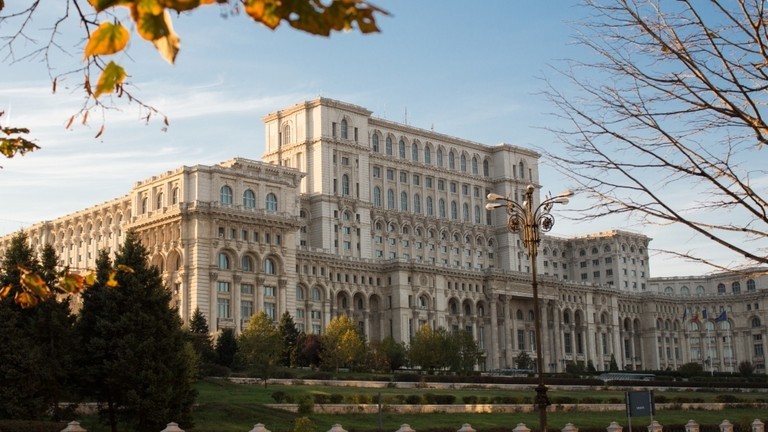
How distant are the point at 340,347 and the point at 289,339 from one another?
472 centimetres

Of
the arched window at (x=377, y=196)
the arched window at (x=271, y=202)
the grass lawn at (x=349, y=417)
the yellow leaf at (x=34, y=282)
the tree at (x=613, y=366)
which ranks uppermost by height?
the arched window at (x=377, y=196)

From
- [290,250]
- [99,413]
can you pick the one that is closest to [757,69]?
[99,413]

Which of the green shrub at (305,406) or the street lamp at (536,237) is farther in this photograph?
the green shrub at (305,406)

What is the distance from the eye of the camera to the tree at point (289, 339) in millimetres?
74625

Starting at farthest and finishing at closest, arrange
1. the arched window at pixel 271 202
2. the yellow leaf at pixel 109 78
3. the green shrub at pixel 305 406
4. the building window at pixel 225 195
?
1. the arched window at pixel 271 202
2. the building window at pixel 225 195
3. the green shrub at pixel 305 406
4. the yellow leaf at pixel 109 78

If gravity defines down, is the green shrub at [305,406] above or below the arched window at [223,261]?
below

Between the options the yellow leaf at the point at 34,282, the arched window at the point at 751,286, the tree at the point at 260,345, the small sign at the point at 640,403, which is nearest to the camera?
the yellow leaf at the point at 34,282

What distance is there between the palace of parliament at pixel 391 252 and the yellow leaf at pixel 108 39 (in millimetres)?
76225

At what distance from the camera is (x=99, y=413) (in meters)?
35.0

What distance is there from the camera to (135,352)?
35.3 m

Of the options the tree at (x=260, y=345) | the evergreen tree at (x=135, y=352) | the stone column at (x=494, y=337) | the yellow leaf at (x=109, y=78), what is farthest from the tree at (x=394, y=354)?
the yellow leaf at (x=109, y=78)

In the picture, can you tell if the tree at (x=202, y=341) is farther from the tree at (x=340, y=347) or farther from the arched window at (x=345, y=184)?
the arched window at (x=345, y=184)

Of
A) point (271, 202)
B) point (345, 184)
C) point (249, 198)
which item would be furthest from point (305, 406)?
point (345, 184)

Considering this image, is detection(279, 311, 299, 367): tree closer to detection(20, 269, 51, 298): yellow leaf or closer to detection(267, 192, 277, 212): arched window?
detection(267, 192, 277, 212): arched window
